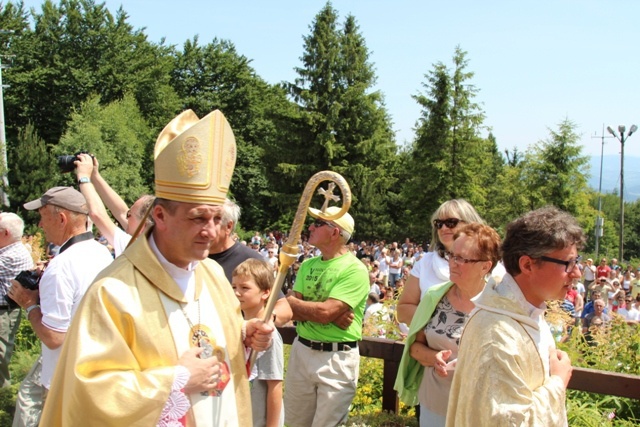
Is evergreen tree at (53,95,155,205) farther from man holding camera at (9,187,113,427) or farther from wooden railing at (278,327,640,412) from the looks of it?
wooden railing at (278,327,640,412)

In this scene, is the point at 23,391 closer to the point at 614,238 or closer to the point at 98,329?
the point at 98,329

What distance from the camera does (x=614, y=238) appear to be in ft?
229

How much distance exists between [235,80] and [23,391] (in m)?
47.9

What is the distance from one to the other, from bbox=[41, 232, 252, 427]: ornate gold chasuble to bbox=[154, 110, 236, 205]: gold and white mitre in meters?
0.28

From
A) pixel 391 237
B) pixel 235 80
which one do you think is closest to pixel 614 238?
pixel 391 237

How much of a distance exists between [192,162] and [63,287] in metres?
1.85

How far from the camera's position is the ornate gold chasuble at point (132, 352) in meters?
→ 2.32

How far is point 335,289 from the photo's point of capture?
4707mm

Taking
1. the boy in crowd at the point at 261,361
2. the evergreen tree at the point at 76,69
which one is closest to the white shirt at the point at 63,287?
the boy in crowd at the point at 261,361

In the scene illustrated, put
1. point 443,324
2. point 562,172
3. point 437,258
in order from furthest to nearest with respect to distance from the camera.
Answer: point 562,172, point 437,258, point 443,324

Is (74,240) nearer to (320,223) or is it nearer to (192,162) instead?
(320,223)

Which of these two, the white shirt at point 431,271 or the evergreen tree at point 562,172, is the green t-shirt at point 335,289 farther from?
the evergreen tree at point 562,172

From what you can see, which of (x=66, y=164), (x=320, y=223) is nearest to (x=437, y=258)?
(x=320, y=223)

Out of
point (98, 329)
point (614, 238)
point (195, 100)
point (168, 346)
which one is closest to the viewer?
point (98, 329)
